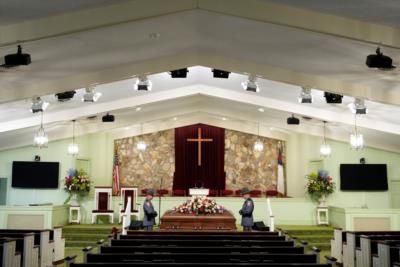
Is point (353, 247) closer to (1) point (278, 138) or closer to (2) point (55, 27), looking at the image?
(2) point (55, 27)

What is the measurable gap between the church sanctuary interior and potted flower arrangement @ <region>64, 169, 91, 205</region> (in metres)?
0.06

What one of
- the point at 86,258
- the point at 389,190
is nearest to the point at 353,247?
the point at 86,258

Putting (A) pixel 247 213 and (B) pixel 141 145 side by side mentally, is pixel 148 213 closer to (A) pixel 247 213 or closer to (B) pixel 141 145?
(A) pixel 247 213

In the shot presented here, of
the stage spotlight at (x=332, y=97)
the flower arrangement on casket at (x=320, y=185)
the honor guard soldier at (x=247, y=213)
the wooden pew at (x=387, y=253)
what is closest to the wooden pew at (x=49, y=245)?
the honor guard soldier at (x=247, y=213)

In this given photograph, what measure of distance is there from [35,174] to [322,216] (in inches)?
407

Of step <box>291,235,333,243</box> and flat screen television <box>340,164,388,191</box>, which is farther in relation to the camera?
flat screen television <box>340,164,388,191</box>

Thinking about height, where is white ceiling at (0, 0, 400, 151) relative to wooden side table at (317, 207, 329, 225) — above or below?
above

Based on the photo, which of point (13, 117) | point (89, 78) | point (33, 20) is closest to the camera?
point (33, 20)

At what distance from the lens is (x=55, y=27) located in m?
6.76

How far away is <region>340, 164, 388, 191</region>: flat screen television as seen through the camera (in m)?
16.9

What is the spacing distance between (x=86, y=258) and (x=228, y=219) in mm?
6996

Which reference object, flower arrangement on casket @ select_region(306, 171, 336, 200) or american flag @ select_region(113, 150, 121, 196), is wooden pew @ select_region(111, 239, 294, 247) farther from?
american flag @ select_region(113, 150, 121, 196)

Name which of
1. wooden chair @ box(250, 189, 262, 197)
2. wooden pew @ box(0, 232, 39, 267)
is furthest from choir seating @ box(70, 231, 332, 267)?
wooden chair @ box(250, 189, 262, 197)

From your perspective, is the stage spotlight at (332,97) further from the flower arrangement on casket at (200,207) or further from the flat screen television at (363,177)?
the flat screen television at (363,177)
